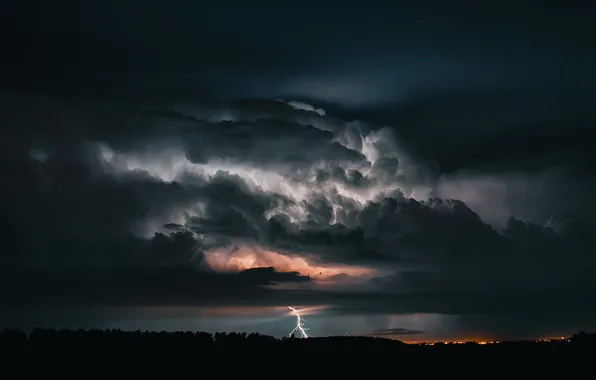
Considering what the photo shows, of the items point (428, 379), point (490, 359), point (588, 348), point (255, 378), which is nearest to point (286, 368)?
point (255, 378)

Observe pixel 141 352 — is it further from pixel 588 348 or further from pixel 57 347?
pixel 588 348

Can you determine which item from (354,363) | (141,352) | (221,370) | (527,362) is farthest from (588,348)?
(141,352)

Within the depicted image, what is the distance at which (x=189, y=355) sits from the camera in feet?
542

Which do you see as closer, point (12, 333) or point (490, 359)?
point (12, 333)

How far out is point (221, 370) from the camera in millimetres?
157875

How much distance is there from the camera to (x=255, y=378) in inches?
6348

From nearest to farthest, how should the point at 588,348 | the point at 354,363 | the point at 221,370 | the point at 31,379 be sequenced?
1. the point at 31,379
2. the point at 221,370
3. the point at 354,363
4. the point at 588,348

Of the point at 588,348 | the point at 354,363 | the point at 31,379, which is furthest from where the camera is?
the point at 588,348

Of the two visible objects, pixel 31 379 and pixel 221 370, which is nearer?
pixel 31 379

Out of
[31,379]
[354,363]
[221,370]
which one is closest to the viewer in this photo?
[31,379]

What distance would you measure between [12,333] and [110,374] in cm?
2155

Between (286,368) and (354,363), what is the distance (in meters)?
11.8

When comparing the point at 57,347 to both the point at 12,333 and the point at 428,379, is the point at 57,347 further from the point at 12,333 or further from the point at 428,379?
the point at 428,379

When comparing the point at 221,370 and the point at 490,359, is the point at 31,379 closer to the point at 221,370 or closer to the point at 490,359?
the point at 221,370
